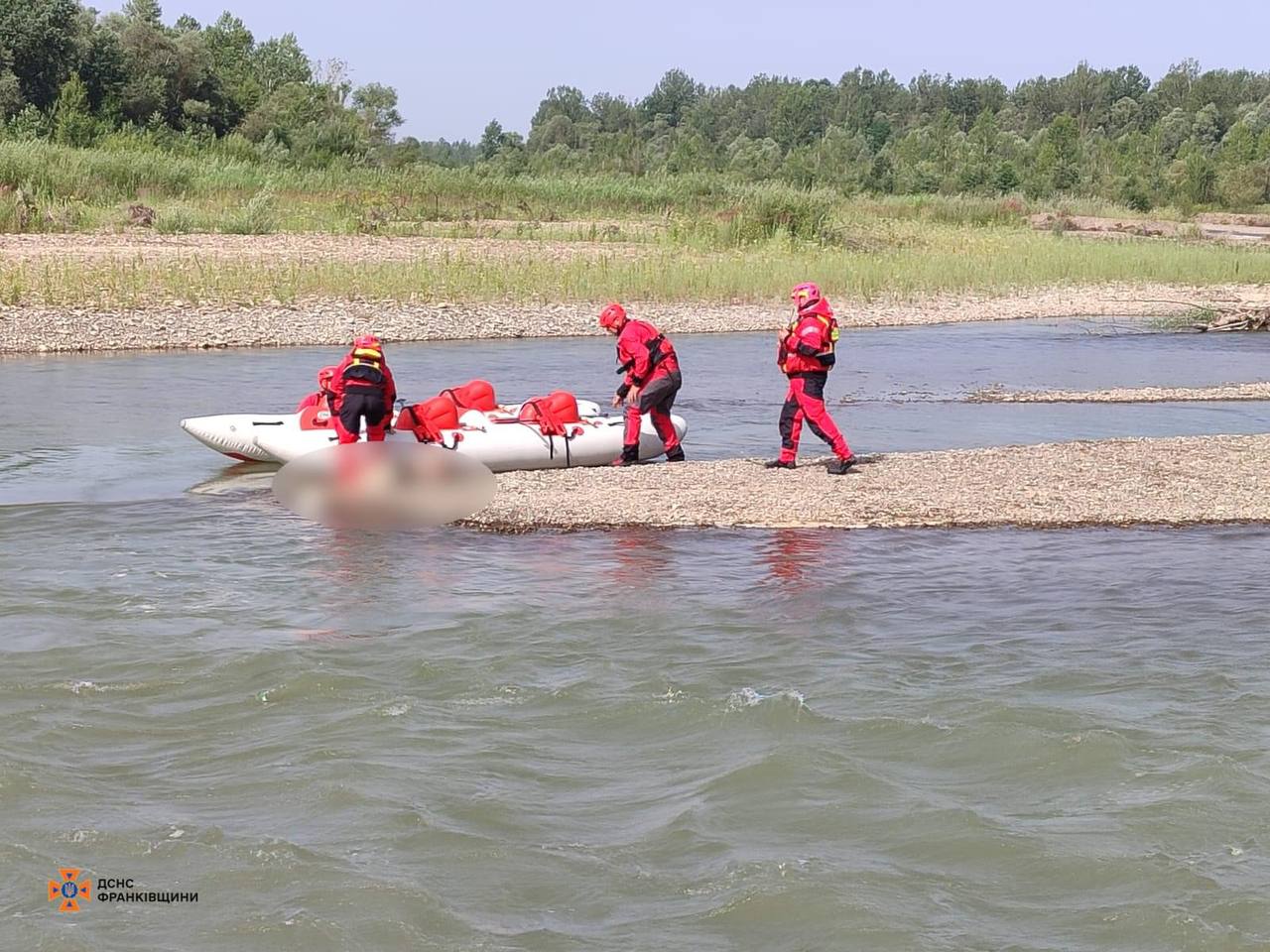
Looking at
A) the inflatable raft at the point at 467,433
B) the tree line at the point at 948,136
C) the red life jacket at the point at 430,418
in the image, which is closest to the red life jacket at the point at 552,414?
the inflatable raft at the point at 467,433

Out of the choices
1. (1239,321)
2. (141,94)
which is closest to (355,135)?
(141,94)

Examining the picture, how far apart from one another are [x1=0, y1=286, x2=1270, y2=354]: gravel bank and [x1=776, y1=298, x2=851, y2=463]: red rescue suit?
1326 cm

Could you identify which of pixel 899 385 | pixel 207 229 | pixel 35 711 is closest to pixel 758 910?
pixel 35 711

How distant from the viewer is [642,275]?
Result: 1230 inches

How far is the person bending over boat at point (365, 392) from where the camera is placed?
13.5 m

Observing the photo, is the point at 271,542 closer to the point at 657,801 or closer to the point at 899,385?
the point at 657,801

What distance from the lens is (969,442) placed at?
16625 mm

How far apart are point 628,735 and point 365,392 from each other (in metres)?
6.32

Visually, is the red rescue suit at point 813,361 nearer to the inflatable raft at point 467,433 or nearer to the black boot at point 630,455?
the black boot at point 630,455

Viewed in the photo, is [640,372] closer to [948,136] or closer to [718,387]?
[718,387]

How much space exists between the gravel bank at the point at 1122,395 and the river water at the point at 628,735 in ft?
27.4

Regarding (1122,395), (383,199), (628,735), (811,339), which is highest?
(383,199)

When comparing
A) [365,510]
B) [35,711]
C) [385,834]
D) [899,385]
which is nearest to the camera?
[385,834]

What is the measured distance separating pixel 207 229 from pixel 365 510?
22959 millimetres
